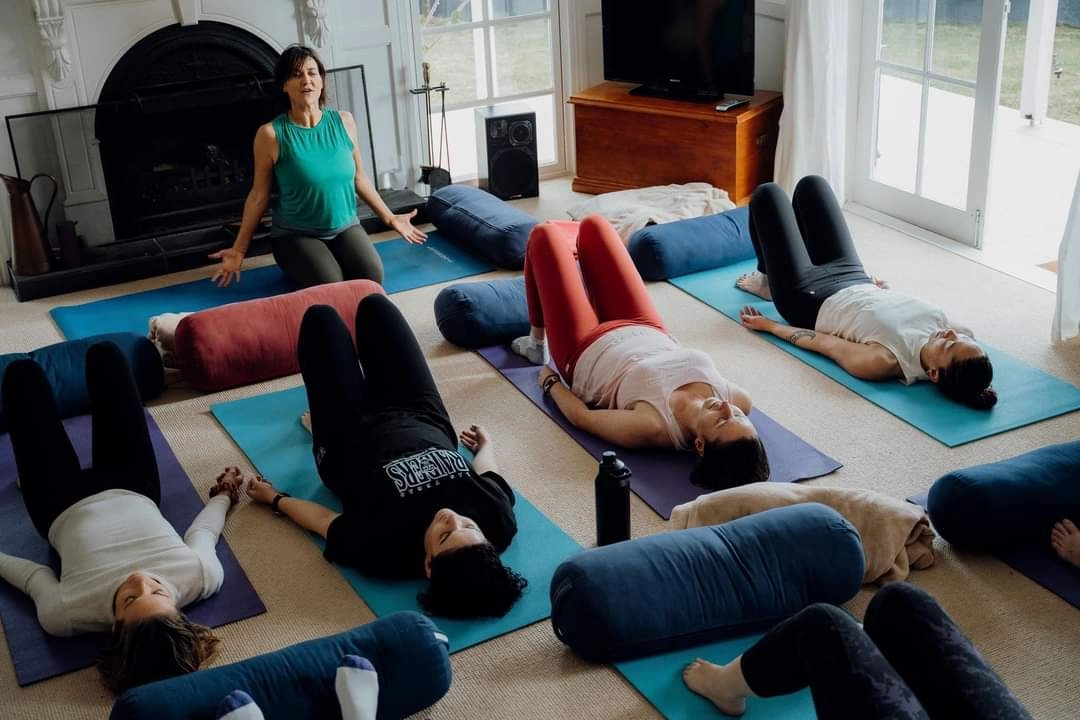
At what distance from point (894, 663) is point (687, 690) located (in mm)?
648

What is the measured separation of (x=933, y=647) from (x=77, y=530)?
2.00m

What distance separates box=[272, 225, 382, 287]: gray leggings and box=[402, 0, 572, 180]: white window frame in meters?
1.30

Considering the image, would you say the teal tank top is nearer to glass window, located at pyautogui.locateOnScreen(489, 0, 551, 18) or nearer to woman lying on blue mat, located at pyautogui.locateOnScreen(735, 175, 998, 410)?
glass window, located at pyautogui.locateOnScreen(489, 0, 551, 18)

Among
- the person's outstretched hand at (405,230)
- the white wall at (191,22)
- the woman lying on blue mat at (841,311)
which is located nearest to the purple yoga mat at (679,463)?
the woman lying on blue mat at (841,311)

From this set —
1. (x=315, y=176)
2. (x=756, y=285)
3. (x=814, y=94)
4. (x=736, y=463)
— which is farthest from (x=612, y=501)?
(x=814, y=94)

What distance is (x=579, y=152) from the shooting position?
20.2 ft

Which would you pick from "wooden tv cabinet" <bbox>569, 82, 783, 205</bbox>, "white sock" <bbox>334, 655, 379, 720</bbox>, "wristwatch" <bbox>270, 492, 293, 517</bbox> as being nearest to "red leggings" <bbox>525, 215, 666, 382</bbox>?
"wristwatch" <bbox>270, 492, 293, 517</bbox>

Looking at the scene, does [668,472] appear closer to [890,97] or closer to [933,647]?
[933,647]

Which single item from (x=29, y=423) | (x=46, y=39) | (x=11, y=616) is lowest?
(x=11, y=616)

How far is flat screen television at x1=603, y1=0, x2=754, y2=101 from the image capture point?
18.6 feet

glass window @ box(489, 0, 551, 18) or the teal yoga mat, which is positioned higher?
glass window @ box(489, 0, 551, 18)

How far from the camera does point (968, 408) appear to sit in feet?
12.7

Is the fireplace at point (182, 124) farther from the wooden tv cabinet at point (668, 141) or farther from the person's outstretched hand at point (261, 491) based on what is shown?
the person's outstretched hand at point (261, 491)

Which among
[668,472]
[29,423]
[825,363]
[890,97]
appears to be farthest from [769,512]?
[890,97]
